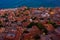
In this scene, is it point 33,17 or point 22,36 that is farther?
point 33,17

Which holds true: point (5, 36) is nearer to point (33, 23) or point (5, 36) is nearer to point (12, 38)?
point (12, 38)

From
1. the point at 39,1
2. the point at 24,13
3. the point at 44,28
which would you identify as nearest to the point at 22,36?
the point at 44,28

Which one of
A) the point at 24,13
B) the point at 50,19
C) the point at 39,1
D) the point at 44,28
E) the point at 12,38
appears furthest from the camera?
the point at 39,1

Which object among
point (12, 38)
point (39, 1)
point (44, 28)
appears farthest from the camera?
point (39, 1)

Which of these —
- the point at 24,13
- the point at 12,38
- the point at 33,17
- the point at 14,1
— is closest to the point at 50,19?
the point at 33,17

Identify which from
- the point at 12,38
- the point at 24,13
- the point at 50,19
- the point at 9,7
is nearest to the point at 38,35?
the point at 12,38

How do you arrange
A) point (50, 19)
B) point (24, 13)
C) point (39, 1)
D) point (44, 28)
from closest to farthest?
point (44, 28)
point (50, 19)
point (24, 13)
point (39, 1)

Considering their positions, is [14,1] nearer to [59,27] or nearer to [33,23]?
[33,23]

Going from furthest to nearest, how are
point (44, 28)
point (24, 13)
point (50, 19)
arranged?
point (24, 13), point (50, 19), point (44, 28)

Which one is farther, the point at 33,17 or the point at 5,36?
the point at 33,17
